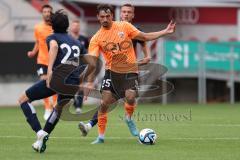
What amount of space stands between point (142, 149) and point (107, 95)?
4.44 feet

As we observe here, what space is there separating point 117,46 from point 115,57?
200 mm

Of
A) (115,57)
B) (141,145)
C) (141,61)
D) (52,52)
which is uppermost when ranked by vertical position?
(52,52)

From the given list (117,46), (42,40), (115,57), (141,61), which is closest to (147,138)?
(115,57)

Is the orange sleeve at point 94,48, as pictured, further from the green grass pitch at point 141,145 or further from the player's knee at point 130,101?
the green grass pitch at point 141,145

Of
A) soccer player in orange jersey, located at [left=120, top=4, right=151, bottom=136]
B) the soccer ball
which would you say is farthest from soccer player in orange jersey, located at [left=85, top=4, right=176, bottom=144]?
the soccer ball

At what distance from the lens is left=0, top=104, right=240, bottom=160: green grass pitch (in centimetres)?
1223

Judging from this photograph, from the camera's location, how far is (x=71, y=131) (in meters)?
16.4

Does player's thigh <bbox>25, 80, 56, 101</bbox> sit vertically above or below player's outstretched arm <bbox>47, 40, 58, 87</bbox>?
below

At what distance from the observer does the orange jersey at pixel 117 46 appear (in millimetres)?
14047

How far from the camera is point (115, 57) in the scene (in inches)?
561

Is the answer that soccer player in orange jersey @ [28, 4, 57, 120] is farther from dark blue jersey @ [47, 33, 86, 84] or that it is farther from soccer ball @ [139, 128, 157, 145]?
dark blue jersey @ [47, 33, 86, 84]

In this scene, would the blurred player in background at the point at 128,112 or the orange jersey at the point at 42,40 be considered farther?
the orange jersey at the point at 42,40

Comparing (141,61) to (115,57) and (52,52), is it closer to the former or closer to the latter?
(115,57)

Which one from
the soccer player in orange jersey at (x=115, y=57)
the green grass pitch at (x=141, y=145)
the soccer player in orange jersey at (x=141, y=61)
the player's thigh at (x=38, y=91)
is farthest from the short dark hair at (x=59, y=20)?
the soccer player in orange jersey at (x=141, y=61)
